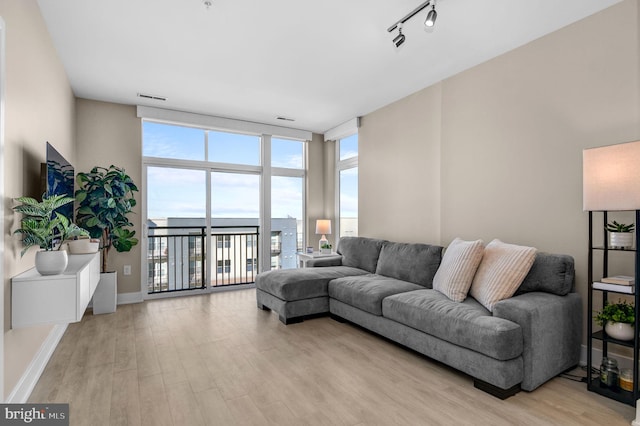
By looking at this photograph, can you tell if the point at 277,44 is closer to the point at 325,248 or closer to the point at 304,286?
the point at 304,286


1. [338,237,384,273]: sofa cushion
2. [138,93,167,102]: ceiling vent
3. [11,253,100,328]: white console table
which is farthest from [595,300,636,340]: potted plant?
[138,93,167,102]: ceiling vent

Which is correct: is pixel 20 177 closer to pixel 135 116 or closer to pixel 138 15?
pixel 138 15

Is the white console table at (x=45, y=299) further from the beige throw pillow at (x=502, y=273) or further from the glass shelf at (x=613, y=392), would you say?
the glass shelf at (x=613, y=392)

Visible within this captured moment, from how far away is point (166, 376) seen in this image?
96.7 inches

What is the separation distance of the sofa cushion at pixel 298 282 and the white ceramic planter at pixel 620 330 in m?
2.45

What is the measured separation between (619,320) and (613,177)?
90 cm

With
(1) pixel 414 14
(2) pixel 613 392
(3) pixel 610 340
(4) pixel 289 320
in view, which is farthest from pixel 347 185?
(2) pixel 613 392

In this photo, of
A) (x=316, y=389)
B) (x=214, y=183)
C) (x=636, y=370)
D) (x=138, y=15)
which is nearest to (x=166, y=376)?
(x=316, y=389)

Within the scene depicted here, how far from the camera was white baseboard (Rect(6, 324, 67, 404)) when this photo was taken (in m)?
2.04

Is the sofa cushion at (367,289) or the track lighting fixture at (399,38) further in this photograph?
the sofa cushion at (367,289)

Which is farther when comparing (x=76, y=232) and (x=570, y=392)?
(x=76, y=232)

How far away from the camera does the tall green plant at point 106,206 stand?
13.1ft

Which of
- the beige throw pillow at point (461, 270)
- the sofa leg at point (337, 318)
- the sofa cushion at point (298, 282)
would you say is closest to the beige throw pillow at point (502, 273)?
the beige throw pillow at point (461, 270)

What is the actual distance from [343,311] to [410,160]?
6.83ft
